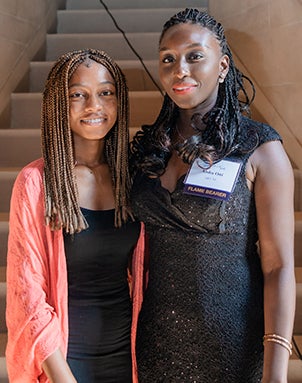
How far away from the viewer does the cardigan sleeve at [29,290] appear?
1188 mm

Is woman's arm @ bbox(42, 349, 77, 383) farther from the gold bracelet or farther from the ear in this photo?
the ear

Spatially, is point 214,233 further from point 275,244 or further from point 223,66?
point 223,66

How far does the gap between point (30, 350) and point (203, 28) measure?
801 mm

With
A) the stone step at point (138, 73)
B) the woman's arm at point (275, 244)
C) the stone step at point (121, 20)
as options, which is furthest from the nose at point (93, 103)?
the stone step at point (121, 20)

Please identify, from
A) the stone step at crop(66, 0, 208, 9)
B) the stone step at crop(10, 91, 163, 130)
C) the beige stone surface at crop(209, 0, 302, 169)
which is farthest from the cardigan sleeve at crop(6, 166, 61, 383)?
the stone step at crop(66, 0, 208, 9)

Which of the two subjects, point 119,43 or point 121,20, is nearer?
point 119,43

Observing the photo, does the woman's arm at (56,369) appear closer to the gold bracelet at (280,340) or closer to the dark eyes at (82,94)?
the gold bracelet at (280,340)

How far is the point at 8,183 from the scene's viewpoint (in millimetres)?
2656

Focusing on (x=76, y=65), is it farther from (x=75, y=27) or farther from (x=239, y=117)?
(x=75, y=27)

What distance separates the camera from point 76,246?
1.29 metres

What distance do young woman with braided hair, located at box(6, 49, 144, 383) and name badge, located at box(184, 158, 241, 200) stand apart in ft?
0.72

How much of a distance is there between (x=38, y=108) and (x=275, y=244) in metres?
2.33

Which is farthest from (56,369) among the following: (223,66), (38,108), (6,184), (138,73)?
(138,73)

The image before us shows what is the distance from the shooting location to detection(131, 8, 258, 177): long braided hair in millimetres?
1188
